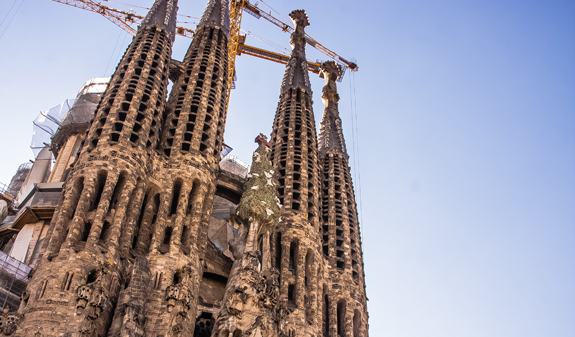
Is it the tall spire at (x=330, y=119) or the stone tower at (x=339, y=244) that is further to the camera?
the tall spire at (x=330, y=119)

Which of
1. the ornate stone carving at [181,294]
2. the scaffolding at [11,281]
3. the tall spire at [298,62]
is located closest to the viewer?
the ornate stone carving at [181,294]

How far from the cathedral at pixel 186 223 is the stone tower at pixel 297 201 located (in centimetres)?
9

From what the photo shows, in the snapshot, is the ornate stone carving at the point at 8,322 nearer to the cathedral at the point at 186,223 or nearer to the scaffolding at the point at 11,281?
the cathedral at the point at 186,223

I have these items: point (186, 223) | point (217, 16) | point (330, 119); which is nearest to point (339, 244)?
point (186, 223)

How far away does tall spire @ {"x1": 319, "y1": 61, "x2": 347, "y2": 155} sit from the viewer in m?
49.0

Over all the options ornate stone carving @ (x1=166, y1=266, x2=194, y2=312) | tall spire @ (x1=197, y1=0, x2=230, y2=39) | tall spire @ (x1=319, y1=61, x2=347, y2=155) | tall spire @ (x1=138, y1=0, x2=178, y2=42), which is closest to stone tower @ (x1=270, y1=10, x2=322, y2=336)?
tall spire @ (x1=319, y1=61, x2=347, y2=155)

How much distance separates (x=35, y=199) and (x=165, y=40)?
1242cm

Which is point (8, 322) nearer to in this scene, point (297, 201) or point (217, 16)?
point (297, 201)

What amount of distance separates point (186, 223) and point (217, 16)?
2139 cm

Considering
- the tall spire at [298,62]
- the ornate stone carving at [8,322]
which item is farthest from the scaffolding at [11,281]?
the tall spire at [298,62]

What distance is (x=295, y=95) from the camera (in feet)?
159

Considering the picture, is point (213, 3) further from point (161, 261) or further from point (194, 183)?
point (161, 261)

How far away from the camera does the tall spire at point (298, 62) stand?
4972 cm

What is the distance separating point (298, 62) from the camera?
173 ft
